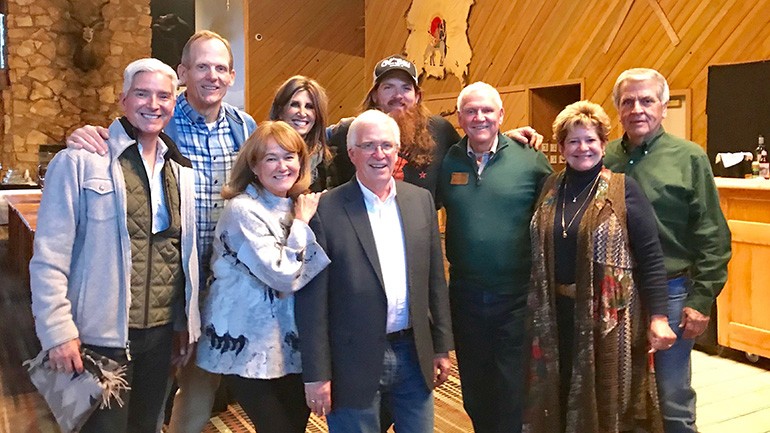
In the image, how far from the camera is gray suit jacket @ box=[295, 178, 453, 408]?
2.09 meters

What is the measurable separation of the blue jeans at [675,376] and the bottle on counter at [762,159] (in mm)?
2476

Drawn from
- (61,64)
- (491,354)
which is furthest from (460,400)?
(61,64)

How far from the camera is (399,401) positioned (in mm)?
2234

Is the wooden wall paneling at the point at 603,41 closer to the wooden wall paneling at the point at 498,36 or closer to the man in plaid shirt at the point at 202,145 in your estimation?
the wooden wall paneling at the point at 498,36

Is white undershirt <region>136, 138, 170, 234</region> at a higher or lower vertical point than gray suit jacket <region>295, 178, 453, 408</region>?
higher

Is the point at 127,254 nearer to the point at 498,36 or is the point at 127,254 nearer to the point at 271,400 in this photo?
the point at 271,400

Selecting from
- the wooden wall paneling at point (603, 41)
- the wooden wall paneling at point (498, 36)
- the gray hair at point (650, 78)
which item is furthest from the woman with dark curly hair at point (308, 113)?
the wooden wall paneling at point (498, 36)

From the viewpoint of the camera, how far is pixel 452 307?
2.88m

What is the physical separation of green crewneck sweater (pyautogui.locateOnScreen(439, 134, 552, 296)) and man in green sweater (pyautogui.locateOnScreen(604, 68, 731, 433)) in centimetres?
42

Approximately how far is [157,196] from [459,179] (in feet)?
3.98

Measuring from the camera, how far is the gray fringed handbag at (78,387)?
1.98m

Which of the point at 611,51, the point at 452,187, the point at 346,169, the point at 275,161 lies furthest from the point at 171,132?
the point at 611,51

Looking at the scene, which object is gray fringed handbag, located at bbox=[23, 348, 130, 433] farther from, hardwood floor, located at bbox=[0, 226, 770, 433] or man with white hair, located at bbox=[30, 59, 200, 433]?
hardwood floor, located at bbox=[0, 226, 770, 433]

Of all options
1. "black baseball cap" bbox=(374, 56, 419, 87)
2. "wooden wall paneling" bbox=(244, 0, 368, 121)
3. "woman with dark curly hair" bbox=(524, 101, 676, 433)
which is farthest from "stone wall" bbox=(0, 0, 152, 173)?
"woman with dark curly hair" bbox=(524, 101, 676, 433)
